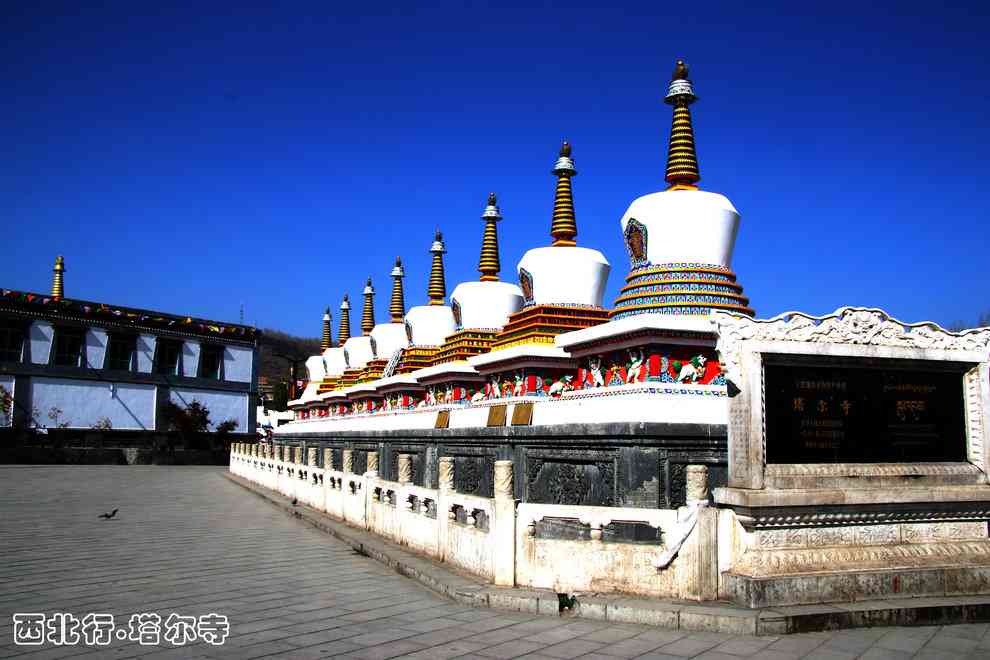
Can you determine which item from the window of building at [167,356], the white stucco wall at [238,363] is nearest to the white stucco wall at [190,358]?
the window of building at [167,356]

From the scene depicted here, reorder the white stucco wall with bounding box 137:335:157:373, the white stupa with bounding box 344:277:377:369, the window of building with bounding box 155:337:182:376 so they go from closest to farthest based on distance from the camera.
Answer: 1. the white stupa with bounding box 344:277:377:369
2. the white stucco wall with bounding box 137:335:157:373
3. the window of building with bounding box 155:337:182:376

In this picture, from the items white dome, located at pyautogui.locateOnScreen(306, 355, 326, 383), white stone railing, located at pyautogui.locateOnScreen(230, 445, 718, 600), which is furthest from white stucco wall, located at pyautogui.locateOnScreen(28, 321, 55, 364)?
white stone railing, located at pyautogui.locateOnScreen(230, 445, 718, 600)

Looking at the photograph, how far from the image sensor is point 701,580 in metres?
7.80

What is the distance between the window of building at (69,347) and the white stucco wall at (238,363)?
391 inches

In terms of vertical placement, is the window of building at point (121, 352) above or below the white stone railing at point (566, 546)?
above

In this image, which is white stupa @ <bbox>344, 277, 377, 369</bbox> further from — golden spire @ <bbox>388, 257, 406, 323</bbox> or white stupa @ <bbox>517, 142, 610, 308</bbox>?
white stupa @ <bbox>517, 142, 610, 308</bbox>

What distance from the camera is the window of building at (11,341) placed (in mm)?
45531

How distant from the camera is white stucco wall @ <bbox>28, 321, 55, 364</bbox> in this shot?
46469mm

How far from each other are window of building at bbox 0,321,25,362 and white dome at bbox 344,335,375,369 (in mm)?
18310

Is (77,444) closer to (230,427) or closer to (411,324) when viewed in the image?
(230,427)

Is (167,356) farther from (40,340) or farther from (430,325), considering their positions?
(430,325)

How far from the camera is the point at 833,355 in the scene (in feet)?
27.7

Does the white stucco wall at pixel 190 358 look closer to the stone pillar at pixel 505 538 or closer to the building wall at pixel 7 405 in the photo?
the building wall at pixel 7 405

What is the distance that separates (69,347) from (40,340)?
1839 mm
